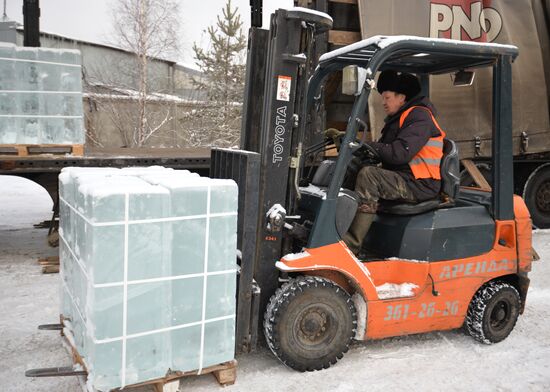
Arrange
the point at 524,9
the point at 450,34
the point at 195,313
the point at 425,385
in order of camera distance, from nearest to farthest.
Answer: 1. the point at 195,313
2. the point at 425,385
3. the point at 450,34
4. the point at 524,9

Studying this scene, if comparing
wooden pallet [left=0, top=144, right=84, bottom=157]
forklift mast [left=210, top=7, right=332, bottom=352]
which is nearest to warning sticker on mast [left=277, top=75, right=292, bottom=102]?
forklift mast [left=210, top=7, right=332, bottom=352]

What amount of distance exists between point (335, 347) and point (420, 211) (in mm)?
1119

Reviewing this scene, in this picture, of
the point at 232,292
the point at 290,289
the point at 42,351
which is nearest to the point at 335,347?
the point at 290,289

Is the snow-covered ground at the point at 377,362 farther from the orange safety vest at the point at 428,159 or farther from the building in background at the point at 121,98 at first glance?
the building in background at the point at 121,98

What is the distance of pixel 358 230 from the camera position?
3738 millimetres

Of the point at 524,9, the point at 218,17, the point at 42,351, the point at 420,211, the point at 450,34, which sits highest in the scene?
the point at 218,17

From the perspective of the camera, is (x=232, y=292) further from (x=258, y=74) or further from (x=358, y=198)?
(x=258, y=74)

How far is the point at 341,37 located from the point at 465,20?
170cm

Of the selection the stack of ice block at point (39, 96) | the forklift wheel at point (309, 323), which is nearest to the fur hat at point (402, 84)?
the forklift wheel at point (309, 323)

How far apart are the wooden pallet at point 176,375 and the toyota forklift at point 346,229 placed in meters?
0.20

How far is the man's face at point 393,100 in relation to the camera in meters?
3.93

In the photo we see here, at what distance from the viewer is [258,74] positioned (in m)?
3.77

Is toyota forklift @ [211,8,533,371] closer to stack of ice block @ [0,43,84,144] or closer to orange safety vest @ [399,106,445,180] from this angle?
orange safety vest @ [399,106,445,180]

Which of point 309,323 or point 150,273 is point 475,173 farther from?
point 150,273
